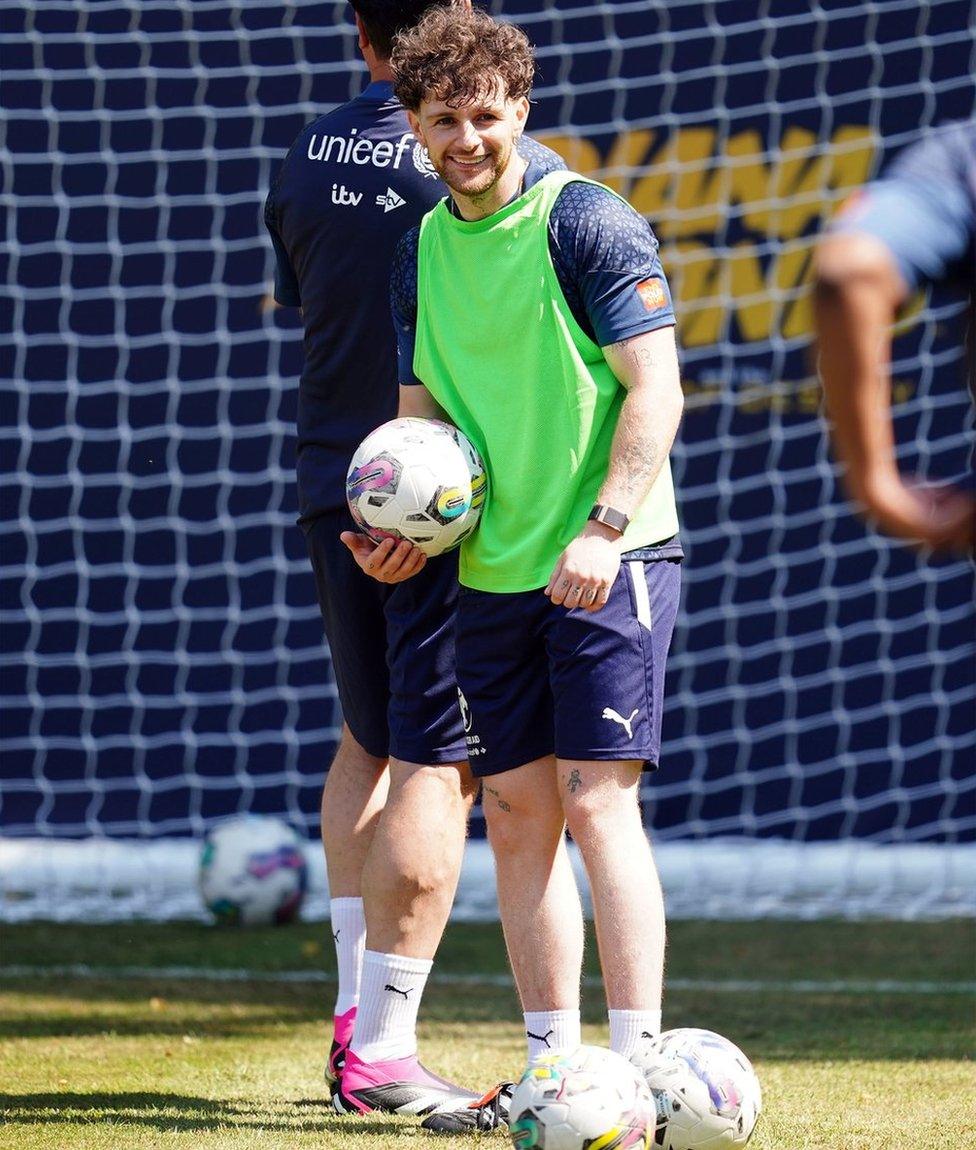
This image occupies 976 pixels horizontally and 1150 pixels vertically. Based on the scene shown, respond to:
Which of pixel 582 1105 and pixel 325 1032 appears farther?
pixel 325 1032

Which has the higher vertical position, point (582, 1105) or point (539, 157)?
point (539, 157)

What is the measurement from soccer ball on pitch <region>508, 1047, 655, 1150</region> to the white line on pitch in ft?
6.93

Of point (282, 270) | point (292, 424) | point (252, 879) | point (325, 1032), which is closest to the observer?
point (282, 270)

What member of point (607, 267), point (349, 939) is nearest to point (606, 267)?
point (607, 267)

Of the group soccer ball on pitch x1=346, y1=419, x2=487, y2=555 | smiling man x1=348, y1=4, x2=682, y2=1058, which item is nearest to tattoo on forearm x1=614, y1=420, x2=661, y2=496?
smiling man x1=348, y1=4, x2=682, y2=1058

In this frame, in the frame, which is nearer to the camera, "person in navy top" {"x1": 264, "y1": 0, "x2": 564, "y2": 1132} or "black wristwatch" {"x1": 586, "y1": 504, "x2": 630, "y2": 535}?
"black wristwatch" {"x1": 586, "y1": 504, "x2": 630, "y2": 535}

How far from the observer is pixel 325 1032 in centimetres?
424

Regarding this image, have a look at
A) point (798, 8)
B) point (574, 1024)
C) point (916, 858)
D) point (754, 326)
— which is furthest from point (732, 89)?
point (574, 1024)

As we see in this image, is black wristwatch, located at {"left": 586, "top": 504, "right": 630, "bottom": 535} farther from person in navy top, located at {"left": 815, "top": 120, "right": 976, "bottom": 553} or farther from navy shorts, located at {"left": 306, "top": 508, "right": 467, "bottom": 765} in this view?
person in navy top, located at {"left": 815, "top": 120, "right": 976, "bottom": 553}

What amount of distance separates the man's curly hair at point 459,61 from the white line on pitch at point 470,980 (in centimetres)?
275

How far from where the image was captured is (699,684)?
6.71 metres

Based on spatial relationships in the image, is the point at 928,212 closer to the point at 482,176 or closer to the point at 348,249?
the point at 482,176

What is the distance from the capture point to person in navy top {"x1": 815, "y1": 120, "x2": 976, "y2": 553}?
185cm

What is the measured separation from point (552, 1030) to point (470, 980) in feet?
6.71
